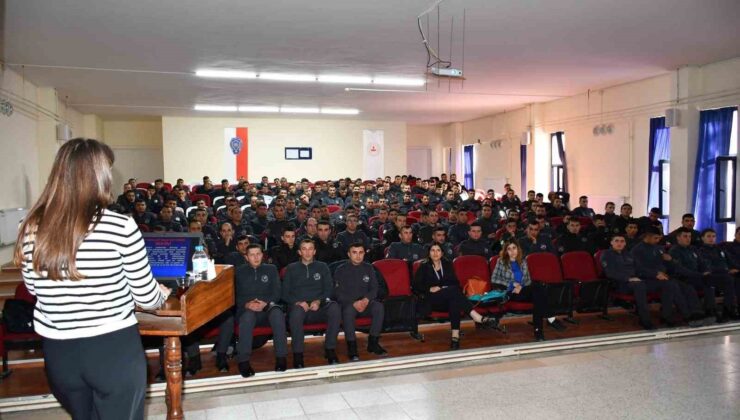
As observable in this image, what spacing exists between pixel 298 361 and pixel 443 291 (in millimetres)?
1665

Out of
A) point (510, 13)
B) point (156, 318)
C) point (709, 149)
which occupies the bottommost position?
point (156, 318)

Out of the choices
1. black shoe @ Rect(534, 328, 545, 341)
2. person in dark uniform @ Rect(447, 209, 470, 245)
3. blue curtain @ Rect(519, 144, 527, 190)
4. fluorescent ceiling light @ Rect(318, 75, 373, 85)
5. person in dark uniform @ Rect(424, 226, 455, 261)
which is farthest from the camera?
blue curtain @ Rect(519, 144, 527, 190)

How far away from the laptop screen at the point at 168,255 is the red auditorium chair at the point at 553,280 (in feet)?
13.9

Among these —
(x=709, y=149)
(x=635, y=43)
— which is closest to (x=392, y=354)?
(x=635, y=43)

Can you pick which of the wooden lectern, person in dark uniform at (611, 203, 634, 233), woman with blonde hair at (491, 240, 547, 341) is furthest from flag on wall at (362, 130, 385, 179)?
the wooden lectern

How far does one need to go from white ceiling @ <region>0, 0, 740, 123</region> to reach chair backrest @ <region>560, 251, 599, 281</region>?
2.88 meters

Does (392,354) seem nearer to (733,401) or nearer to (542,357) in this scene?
(542,357)

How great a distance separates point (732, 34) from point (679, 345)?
4754 millimetres

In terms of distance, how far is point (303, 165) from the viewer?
1778 cm

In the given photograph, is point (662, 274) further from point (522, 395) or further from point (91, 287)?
point (91, 287)

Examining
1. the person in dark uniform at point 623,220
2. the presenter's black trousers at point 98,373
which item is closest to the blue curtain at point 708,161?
the person in dark uniform at point 623,220

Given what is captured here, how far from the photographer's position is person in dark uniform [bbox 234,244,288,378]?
4.65m

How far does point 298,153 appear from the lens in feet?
58.1

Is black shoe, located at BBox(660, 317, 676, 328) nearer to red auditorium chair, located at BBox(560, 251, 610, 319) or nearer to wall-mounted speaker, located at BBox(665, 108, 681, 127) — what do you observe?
red auditorium chair, located at BBox(560, 251, 610, 319)
